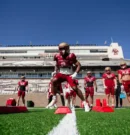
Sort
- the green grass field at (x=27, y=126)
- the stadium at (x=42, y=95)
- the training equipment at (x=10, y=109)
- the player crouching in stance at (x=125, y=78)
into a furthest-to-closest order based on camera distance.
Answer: the player crouching in stance at (x=125, y=78) < the training equipment at (x=10, y=109) < the stadium at (x=42, y=95) < the green grass field at (x=27, y=126)

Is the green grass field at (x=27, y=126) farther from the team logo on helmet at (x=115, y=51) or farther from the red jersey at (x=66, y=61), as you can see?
the team logo on helmet at (x=115, y=51)

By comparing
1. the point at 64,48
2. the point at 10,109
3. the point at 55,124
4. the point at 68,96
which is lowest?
the point at 55,124

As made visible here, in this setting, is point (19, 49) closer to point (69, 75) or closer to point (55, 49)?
point (55, 49)

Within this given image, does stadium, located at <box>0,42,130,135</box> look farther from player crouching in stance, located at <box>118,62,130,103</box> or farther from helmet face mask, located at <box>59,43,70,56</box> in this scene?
helmet face mask, located at <box>59,43,70,56</box>

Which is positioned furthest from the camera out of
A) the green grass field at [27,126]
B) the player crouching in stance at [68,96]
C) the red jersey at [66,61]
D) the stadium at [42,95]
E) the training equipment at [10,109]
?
the player crouching in stance at [68,96]

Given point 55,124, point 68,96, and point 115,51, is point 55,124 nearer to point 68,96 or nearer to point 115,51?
point 68,96

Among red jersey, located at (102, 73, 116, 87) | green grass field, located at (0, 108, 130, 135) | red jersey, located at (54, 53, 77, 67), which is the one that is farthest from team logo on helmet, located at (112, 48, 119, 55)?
green grass field, located at (0, 108, 130, 135)

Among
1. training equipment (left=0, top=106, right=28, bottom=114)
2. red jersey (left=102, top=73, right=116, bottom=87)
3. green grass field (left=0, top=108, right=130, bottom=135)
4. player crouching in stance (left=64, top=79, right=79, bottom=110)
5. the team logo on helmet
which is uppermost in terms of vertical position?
the team logo on helmet

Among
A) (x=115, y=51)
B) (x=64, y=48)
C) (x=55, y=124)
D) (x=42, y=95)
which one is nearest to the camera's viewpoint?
(x=55, y=124)

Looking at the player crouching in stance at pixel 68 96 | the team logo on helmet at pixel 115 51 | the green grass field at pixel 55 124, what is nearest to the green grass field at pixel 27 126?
the green grass field at pixel 55 124

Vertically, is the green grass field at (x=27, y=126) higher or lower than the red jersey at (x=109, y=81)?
lower

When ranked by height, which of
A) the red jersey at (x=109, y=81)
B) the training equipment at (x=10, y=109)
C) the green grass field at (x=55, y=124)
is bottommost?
the green grass field at (x=55, y=124)

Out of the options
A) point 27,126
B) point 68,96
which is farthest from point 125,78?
point 27,126

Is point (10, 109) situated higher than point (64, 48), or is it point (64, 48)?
point (64, 48)
